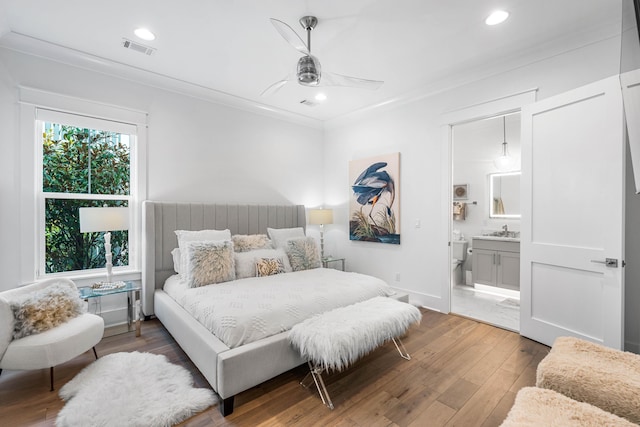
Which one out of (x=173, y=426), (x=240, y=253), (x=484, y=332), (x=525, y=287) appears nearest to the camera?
(x=173, y=426)

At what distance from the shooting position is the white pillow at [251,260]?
3244mm

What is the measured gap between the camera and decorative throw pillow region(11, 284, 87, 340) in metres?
2.05

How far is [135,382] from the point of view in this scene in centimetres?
209

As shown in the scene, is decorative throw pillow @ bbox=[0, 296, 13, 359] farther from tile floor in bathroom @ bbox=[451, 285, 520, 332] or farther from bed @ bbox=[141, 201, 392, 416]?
tile floor in bathroom @ bbox=[451, 285, 520, 332]

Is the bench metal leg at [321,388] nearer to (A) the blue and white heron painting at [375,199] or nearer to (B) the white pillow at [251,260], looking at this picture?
(B) the white pillow at [251,260]

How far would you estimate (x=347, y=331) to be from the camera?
2018 mm

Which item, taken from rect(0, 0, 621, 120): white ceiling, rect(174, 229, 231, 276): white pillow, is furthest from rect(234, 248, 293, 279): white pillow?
rect(0, 0, 621, 120): white ceiling

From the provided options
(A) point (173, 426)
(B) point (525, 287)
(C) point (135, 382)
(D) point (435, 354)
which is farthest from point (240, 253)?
Answer: (B) point (525, 287)

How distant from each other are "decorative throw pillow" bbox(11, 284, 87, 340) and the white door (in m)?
4.09

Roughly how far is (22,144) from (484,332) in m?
4.98

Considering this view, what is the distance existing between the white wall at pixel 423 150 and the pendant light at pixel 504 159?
1.99 metres

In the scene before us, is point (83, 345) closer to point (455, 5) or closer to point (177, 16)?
point (177, 16)

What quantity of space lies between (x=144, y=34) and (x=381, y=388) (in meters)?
3.56

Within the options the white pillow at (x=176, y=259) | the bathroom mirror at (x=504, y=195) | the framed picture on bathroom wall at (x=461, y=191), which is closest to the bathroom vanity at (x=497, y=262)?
the bathroom mirror at (x=504, y=195)
